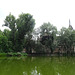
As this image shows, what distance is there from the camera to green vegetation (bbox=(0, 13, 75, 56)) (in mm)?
29547

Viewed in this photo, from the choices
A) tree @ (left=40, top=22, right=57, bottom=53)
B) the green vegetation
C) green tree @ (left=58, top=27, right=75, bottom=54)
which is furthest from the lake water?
green tree @ (left=58, top=27, right=75, bottom=54)

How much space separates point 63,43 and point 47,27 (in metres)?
6.92

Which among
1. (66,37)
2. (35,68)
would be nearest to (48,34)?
(66,37)

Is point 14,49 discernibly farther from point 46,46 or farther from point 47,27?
point 47,27

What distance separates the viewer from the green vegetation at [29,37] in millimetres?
29547

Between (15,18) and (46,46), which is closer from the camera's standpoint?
(15,18)

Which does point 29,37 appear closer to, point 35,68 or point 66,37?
point 66,37

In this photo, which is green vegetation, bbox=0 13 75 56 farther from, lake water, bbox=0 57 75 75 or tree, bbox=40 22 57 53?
lake water, bbox=0 57 75 75

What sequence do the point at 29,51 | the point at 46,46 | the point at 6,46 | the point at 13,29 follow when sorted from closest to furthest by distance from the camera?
1. the point at 6,46
2. the point at 13,29
3. the point at 46,46
4. the point at 29,51

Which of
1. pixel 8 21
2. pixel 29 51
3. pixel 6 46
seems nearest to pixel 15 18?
pixel 8 21

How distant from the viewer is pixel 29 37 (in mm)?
34156

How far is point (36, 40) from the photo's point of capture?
34.0 meters

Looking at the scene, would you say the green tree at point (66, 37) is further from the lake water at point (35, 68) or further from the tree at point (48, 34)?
the lake water at point (35, 68)

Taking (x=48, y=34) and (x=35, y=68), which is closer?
(x=35, y=68)
